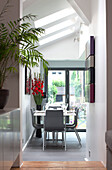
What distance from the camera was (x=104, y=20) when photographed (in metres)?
3.19

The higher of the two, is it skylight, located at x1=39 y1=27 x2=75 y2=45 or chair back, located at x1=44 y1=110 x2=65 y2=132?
skylight, located at x1=39 y1=27 x2=75 y2=45

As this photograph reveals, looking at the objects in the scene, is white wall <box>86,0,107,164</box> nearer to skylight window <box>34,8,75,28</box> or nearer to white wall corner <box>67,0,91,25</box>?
white wall corner <box>67,0,91,25</box>

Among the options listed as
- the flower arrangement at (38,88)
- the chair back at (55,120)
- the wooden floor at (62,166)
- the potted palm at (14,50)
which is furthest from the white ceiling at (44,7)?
Result: the wooden floor at (62,166)

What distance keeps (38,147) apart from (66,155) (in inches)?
42.5

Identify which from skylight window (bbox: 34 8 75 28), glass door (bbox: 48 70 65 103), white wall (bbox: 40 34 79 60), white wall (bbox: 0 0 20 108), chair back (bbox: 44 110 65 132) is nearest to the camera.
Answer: white wall (bbox: 0 0 20 108)

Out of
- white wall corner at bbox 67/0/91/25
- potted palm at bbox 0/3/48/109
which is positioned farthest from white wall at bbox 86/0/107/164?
potted palm at bbox 0/3/48/109

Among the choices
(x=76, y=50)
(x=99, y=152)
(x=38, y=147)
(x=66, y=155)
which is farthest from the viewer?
(x=76, y=50)

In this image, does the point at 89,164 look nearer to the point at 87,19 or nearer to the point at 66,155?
the point at 66,155

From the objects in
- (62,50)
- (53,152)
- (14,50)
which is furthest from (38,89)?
(14,50)

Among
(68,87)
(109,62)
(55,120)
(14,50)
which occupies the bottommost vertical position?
(55,120)

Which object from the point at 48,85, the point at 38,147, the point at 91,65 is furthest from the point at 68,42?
the point at 91,65

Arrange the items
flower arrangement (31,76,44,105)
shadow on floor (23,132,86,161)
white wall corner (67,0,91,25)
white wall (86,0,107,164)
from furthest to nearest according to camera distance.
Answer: flower arrangement (31,76,44,105) < shadow on floor (23,132,86,161) < white wall corner (67,0,91,25) < white wall (86,0,107,164)

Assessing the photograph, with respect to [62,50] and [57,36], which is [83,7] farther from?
[62,50]

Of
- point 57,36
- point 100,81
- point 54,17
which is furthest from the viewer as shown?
point 57,36
